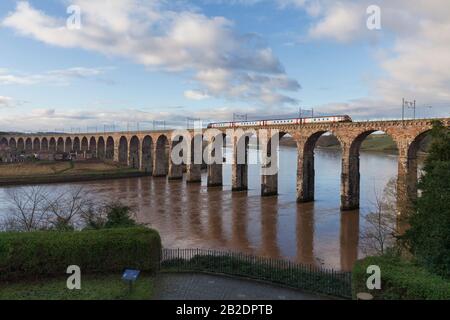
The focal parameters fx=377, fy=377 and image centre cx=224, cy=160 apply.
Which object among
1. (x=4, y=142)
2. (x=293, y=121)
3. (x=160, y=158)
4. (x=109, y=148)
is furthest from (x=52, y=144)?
(x=293, y=121)

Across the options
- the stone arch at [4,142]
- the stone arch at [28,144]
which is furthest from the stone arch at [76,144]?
the stone arch at [4,142]

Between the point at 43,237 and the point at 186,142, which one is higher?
the point at 186,142

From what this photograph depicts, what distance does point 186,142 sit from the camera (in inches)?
2876

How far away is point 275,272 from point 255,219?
20006mm

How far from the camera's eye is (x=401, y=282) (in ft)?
41.8

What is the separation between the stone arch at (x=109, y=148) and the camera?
10411cm

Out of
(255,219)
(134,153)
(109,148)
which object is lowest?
(255,219)

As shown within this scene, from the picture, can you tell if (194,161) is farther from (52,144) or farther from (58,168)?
(52,144)

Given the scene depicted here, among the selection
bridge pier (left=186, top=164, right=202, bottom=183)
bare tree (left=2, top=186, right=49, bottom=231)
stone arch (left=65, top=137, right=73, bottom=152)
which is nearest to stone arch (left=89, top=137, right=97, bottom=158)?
stone arch (left=65, top=137, right=73, bottom=152)

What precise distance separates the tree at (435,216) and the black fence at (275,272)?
3562 mm

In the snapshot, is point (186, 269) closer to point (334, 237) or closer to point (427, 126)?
point (334, 237)

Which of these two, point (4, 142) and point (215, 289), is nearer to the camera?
point (215, 289)

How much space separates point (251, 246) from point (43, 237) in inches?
624
